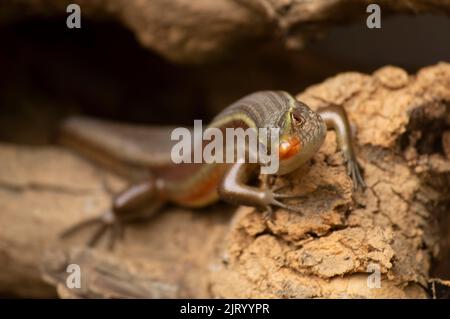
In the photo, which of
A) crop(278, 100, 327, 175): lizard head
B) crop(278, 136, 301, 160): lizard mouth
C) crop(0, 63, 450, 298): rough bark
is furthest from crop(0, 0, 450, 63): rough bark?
crop(278, 136, 301, 160): lizard mouth

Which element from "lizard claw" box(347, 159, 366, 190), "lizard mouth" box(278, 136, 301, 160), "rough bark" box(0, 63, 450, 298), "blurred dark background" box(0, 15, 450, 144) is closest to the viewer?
"lizard mouth" box(278, 136, 301, 160)

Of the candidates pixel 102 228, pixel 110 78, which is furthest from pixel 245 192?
pixel 110 78

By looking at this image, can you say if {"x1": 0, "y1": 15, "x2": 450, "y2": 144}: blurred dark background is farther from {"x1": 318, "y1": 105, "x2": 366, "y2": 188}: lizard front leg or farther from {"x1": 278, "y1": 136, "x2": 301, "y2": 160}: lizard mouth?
{"x1": 278, "y1": 136, "x2": 301, "y2": 160}: lizard mouth

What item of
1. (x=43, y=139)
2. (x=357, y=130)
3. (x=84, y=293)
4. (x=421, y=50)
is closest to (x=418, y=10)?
(x=421, y=50)

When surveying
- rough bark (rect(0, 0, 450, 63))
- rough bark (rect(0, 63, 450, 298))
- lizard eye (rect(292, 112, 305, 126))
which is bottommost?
rough bark (rect(0, 63, 450, 298))

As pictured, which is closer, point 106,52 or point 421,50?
point 421,50
